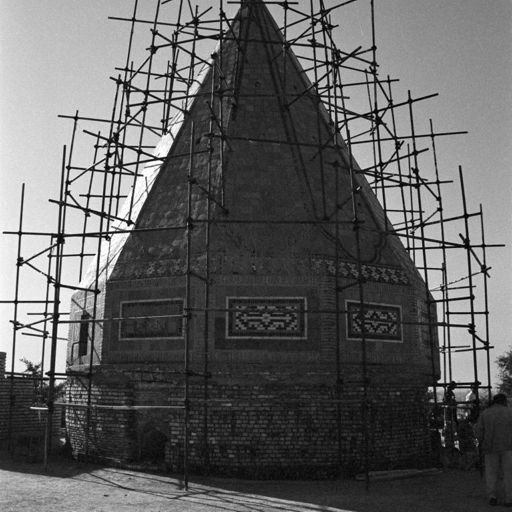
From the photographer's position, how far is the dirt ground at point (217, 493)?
8.46 m

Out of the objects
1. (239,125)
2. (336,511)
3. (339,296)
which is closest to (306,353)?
(339,296)

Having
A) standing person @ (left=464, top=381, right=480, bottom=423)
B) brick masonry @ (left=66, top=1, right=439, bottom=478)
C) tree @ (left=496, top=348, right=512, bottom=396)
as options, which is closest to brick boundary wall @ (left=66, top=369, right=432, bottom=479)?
brick masonry @ (left=66, top=1, right=439, bottom=478)

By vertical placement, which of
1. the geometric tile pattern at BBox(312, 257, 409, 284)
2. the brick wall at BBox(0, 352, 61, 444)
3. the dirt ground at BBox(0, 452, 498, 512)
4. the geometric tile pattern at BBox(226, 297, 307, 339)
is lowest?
the dirt ground at BBox(0, 452, 498, 512)

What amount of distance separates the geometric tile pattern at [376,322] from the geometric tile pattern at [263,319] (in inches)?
38.7

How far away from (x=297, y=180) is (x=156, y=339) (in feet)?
14.2

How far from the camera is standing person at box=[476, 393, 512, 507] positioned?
873 cm

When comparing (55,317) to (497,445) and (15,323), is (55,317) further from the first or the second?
(497,445)

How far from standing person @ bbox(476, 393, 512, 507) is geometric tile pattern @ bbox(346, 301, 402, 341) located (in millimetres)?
3160

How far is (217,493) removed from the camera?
9453mm

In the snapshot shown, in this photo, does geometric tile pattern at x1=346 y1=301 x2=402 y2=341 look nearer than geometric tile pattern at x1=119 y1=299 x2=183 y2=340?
No

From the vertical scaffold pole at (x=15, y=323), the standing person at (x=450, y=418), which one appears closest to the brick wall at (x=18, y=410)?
the vertical scaffold pole at (x=15, y=323)

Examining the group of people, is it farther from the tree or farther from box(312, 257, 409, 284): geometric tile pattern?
the tree

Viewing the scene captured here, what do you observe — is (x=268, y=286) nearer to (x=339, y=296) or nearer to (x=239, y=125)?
(x=339, y=296)

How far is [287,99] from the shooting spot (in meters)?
14.6
